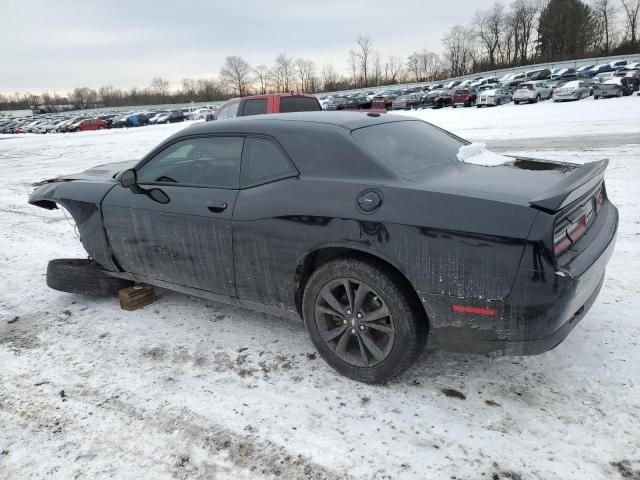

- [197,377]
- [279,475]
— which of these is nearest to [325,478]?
[279,475]

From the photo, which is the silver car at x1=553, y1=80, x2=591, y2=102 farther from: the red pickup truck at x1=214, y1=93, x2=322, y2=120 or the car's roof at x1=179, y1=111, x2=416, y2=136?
the car's roof at x1=179, y1=111, x2=416, y2=136

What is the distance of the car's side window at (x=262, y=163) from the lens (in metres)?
3.07

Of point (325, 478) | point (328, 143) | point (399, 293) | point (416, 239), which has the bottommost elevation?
point (325, 478)

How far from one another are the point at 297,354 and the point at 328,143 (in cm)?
144

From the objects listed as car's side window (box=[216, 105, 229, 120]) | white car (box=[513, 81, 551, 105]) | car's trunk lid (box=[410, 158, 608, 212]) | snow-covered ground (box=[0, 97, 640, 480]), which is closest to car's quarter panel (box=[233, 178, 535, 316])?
car's trunk lid (box=[410, 158, 608, 212])

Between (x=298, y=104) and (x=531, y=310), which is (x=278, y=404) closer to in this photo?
(x=531, y=310)

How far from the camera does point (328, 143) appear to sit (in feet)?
9.75

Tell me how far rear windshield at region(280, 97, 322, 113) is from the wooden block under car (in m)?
6.37

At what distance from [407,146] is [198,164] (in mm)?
1545

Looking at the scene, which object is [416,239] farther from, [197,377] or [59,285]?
[59,285]

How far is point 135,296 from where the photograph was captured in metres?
4.08

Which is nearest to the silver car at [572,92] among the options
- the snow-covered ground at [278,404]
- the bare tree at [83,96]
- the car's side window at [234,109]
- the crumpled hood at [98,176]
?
the car's side window at [234,109]

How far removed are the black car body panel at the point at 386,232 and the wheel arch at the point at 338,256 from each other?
0.01 meters

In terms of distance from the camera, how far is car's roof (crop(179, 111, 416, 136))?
322 cm
